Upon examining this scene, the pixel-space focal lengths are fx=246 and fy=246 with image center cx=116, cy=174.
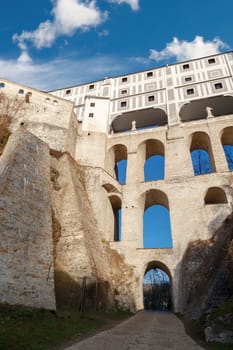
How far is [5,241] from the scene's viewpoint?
889 cm

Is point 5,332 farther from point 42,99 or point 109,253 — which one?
point 42,99

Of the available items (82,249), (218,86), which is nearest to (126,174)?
(82,249)

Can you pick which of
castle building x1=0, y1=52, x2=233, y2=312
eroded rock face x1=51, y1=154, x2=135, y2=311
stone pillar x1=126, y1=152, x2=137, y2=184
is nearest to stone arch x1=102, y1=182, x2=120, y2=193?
castle building x1=0, y1=52, x2=233, y2=312

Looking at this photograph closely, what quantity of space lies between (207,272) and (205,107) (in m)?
18.6

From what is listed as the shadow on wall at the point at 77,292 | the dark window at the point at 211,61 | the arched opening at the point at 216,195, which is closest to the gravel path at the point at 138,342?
the shadow on wall at the point at 77,292

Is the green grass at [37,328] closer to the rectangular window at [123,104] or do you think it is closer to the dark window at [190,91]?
the rectangular window at [123,104]

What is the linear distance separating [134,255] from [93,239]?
160 inches

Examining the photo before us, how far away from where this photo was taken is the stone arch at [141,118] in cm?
2733

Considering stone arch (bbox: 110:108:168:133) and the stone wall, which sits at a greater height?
stone arch (bbox: 110:108:168:133)

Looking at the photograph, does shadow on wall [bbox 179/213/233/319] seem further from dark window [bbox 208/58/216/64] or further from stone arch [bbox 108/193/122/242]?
dark window [bbox 208/58/216/64]

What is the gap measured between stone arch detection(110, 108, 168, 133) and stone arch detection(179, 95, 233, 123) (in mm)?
2342

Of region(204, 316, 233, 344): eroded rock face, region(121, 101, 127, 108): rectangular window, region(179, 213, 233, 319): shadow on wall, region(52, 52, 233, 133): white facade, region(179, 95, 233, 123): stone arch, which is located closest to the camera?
region(204, 316, 233, 344): eroded rock face

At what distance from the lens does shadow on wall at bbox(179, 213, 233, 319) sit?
10.9 metres

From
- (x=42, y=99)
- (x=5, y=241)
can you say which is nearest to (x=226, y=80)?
(x=42, y=99)
